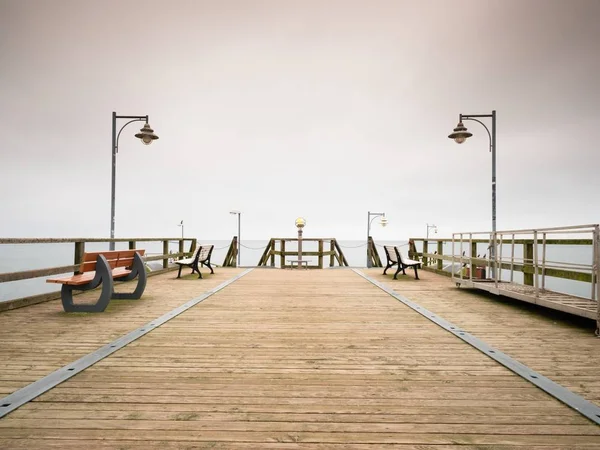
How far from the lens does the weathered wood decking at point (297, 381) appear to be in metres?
1.94

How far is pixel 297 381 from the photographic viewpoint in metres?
2.69

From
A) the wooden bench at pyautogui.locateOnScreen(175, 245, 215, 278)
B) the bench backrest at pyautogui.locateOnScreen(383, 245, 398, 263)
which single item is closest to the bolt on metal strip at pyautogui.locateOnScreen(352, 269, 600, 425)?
the bench backrest at pyautogui.locateOnScreen(383, 245, 398, 263)

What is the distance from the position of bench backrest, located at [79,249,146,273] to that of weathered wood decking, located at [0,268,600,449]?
2.56 feet

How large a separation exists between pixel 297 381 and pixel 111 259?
4712mm

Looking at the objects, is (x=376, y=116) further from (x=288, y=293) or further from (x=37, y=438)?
(x=37, y=438)

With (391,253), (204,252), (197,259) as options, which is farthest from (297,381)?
(204,252)

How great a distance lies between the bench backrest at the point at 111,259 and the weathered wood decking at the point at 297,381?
0.78 meters

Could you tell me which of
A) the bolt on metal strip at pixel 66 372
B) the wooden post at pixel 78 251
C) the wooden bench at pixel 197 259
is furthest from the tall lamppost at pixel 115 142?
the bolt on metal strip at pixel 66 372

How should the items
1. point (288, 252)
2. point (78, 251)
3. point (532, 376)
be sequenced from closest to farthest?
1. point (532, 376)
2. point (78, 251)
3. point (288, 252)

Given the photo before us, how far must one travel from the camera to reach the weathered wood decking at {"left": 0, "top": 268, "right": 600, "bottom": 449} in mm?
1941

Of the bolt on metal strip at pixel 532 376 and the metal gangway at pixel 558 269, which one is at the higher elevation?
the metal gangway at pixel 558 269

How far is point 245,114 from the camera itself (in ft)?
107

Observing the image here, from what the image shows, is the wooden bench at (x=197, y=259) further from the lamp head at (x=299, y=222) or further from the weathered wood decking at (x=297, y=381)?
the weathered wood decking at (x=297, y=381)

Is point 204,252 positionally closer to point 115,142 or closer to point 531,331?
point 115,142
